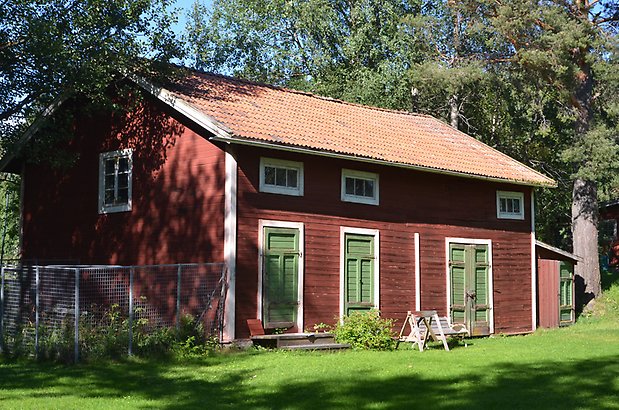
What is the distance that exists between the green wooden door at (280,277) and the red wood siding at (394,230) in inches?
11.1

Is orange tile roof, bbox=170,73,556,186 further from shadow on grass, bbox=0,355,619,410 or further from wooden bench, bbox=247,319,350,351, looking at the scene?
shadow on grass, bbox=0,355,619,410

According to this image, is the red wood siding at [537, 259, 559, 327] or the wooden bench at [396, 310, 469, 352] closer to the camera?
the wooden bench at [396, 310, 469, 352]

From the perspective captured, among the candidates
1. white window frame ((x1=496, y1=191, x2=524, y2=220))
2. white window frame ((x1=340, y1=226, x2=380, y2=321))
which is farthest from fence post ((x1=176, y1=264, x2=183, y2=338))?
white window frame ((x1=496, y1=191, x2=524, y2=220))

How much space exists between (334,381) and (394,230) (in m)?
7.93

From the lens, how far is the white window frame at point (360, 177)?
19.2 metres

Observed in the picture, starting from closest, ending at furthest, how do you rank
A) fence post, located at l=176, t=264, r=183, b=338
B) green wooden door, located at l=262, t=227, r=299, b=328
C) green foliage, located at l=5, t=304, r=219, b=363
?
green foliage, located at l=5, t=304, r=219, b=363
fence post, located at l=176, t=264, r=183, b=338
green wooden door, located at l=262, t=227, r=299, b=328

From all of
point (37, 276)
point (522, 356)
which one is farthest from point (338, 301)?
point (37, 276)

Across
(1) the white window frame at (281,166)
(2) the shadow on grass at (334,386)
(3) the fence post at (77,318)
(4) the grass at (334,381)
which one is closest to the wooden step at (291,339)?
(4) the grass at (334,381)

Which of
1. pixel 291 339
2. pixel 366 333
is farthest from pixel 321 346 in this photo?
pixel 366 333

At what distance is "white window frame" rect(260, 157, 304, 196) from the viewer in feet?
57.7

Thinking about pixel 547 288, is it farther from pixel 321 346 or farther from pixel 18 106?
pixel 18 106

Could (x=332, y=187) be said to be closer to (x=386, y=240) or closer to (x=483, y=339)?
(x=386, y=240)

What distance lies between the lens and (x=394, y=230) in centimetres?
2020

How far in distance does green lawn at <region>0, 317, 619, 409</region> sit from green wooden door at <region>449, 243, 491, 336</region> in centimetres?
429
